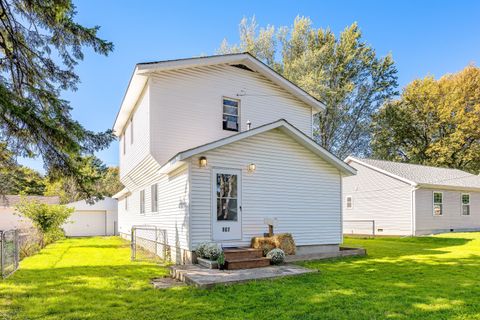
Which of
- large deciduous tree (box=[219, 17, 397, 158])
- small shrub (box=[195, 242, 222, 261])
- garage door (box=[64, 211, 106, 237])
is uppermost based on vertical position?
large deciduous tree (box=[219, 17, 397, 158])

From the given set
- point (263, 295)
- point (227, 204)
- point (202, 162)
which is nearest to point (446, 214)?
point (227, 204)

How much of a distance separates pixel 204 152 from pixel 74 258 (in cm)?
592

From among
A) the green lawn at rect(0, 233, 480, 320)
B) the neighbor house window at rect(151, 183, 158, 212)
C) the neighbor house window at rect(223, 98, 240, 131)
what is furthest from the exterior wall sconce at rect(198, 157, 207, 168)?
the neighbor house window at rect(151, 183, 158, 212)

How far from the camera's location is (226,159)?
921 centimetres

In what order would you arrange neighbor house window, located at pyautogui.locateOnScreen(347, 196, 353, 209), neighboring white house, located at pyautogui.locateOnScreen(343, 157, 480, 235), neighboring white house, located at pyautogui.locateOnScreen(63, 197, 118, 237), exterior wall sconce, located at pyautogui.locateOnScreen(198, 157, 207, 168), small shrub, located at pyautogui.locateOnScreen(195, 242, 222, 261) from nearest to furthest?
1. small shrub, located at pyautogui.locateOnScreen(195, 242, 222, 261)
2. exterior wall sconce, located at pyautogui.locateOnScreen(198, 157, 207, 168)
3. neighboring white house, located at pyautogui.locateOnScreen(343, 157, 480, 235)
4. neighbor house window, located at pyautogui.locateOnScreen(347, 196, 353, 209)
5. neighboring white house, located at pyautogui.locateOnScreen(63, 197, 118, 237)

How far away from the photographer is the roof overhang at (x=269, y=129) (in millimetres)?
8492

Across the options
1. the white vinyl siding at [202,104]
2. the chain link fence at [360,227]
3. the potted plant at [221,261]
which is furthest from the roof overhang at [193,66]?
the chain link fence at [360,227]

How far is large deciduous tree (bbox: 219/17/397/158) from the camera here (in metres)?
26.7

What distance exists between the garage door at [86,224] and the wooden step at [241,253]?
20.0 meters

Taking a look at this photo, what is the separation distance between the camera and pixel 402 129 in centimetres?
3131

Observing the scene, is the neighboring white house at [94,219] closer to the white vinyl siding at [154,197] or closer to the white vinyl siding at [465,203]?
the white vinyl siding at [154,197]

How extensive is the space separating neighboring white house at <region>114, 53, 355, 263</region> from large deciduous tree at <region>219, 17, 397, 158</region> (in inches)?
577

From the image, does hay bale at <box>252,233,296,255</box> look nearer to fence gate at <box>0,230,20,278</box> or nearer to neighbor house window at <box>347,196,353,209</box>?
fence gate at <box>0,230,20,278</box>

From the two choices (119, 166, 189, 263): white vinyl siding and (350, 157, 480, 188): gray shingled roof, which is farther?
(350, 157, 480, 188): gray shingled roof
